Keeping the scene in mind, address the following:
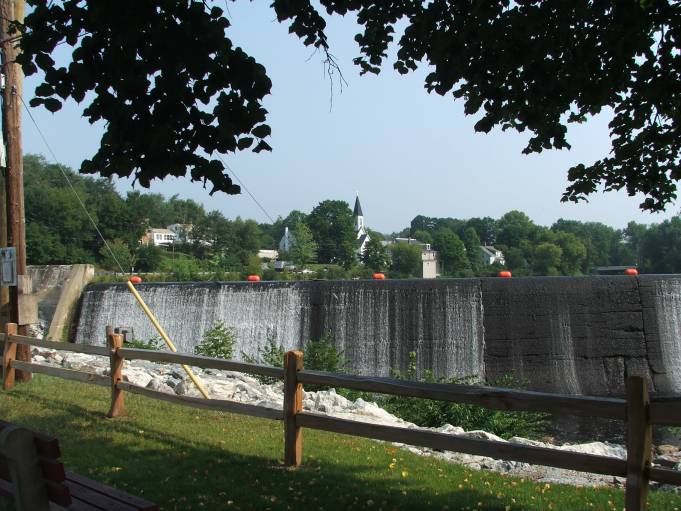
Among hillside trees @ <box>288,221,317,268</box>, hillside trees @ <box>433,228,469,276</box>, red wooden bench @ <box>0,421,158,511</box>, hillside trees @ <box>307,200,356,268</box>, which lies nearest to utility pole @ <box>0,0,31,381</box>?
red wooden bench @ <box>0,421,158,511</box>

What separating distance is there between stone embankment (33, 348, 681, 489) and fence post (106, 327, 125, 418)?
74.1 inches

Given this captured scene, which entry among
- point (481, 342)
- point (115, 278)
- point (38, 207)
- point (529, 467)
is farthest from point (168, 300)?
point (38, 207)

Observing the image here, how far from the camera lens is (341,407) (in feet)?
33.4

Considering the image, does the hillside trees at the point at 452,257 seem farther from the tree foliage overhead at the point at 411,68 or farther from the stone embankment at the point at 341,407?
the tree foliage overhead at the point at 411,68

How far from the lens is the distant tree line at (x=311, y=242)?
52.2 meters

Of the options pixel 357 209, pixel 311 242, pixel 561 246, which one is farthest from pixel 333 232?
pixel 357 209

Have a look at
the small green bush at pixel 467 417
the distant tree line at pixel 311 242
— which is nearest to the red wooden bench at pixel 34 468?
the small green bush at pixel 467 417

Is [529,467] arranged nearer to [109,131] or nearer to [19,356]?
[109,131]

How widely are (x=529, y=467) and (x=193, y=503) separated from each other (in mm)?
3342

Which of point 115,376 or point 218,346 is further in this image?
point 218,346

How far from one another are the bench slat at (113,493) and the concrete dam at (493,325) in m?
11.6

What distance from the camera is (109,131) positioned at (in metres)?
4.04

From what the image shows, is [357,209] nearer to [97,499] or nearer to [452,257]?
[452,257]

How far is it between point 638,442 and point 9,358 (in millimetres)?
8836
